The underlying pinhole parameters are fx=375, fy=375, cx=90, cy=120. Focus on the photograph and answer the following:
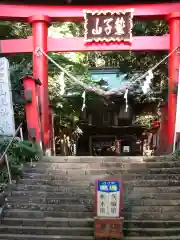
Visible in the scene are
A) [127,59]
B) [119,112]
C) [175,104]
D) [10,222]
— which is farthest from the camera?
[119,112]

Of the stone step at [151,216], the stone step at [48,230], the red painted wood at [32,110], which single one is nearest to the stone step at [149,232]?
the stone step at [151,216]

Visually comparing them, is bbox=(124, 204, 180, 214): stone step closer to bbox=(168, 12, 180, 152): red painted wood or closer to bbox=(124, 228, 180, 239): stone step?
bbox=(124, 228, 180, 239): stone step

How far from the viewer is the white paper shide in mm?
9336

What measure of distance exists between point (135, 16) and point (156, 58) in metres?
3.37

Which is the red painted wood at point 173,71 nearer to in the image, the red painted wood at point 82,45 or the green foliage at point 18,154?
the red painted wood at point 82,45

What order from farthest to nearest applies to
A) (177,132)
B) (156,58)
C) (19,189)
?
(156,58)
(177,132)
(19,189)

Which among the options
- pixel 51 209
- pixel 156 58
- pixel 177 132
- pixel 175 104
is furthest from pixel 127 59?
pixel 51 209

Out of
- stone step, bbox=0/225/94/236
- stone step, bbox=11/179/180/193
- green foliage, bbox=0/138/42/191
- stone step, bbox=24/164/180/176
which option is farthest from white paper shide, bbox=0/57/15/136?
stone step, bbox=0/225/94/236

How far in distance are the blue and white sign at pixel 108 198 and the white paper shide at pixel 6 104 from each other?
13.3 ft

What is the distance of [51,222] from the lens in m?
6.49

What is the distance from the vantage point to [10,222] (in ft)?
21.7

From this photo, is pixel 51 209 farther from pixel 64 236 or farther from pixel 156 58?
pixel 156 58

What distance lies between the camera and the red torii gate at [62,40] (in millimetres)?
10719

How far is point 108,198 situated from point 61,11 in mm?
7048
